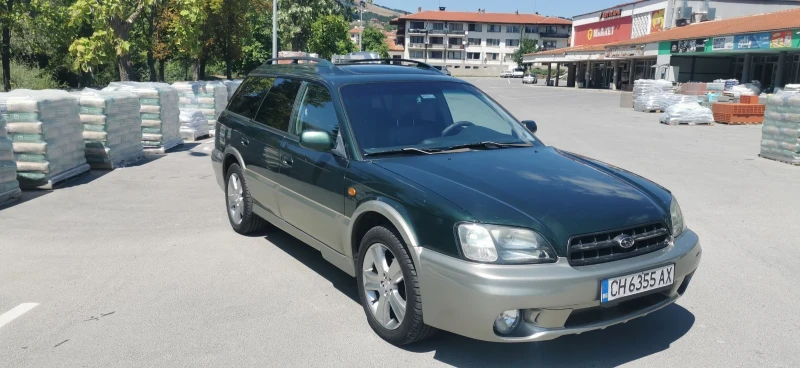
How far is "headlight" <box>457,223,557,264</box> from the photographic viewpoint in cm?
338

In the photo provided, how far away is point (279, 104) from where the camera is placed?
5.75m

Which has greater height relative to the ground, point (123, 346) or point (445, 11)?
point (445, 11)

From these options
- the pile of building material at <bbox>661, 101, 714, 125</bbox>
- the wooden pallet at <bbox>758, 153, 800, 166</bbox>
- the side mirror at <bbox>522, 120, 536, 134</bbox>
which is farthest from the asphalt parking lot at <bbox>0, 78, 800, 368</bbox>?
the pile of building material at <bbox>661, 101, 714, 125</bbox>

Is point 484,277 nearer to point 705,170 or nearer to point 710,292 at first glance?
point 710,292

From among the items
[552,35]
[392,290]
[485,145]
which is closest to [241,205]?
[485,145]

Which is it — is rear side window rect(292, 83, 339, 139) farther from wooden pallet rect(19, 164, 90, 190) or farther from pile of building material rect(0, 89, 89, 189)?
wooden pallet rect(19, 164, 90, 190)

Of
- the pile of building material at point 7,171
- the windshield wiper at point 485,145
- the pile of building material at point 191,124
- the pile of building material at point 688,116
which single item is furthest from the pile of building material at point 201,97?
the pile of building material at point 688,116

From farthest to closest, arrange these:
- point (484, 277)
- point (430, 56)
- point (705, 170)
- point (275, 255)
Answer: point (430, 56)
point (705, 170)
point (275, 255)
point (484, 277)

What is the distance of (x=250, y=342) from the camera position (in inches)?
158

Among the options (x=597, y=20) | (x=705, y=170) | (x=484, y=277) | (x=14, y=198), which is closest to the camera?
(x=484, y=277)

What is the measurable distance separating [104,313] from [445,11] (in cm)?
11678

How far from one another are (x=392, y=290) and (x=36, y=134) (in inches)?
273

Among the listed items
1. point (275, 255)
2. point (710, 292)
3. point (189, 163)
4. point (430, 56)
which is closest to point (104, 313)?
point (275, 255)

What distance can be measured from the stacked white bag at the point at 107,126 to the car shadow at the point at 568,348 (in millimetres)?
8182
